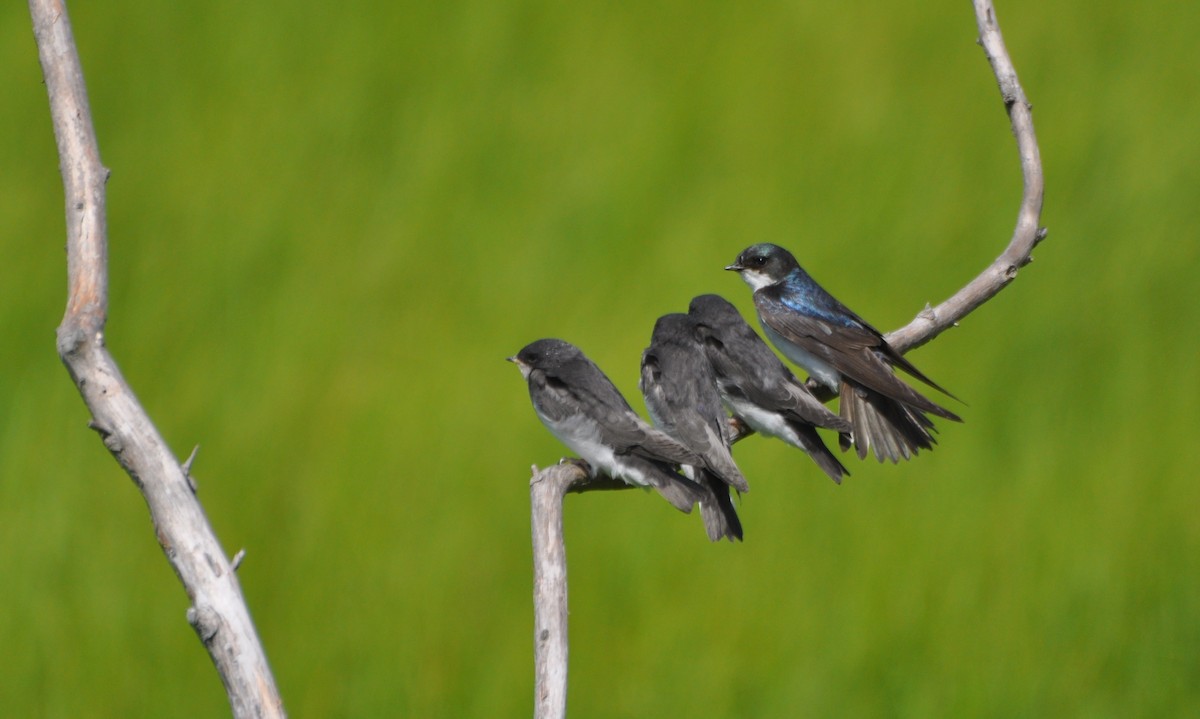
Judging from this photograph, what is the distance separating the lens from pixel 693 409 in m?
3.66

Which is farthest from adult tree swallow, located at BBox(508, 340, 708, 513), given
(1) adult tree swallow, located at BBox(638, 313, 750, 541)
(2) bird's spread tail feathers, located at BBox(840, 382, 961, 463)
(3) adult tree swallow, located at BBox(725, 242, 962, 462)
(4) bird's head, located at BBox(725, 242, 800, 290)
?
(4) bird's head, located at BBox(725, 242, 800, 290)

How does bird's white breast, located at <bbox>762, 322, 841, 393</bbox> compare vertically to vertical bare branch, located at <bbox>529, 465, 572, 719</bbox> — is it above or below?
above

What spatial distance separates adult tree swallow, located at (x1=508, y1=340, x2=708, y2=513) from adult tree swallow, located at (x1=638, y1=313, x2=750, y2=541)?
85mm

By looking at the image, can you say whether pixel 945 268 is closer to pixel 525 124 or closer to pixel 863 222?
pixel 863 222

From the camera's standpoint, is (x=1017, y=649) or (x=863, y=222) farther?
(x=863, y=222)

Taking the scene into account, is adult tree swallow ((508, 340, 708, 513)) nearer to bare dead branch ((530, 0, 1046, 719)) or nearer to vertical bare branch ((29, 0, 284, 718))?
bare dead branch ((530, 0, 1046, 719))

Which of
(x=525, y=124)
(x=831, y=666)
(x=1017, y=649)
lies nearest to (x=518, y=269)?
(x=525, y=124)

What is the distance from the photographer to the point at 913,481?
6516 mm

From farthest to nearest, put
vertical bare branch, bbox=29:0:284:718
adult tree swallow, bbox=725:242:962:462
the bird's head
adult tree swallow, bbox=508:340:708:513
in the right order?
the bird's head < adult tree swallow, bbox=725:242:962:462 < adult tree swallow, bbox=508:340:708:513 < vertical bare branch, bbox=29:0:284:718

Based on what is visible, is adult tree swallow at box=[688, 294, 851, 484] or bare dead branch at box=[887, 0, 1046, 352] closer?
adult tree swallow at box=[688, 294, 851, 484]

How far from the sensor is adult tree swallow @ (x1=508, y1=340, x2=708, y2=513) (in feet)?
10.8

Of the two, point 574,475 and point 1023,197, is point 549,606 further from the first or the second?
point 1023,197

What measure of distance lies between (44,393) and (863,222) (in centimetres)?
399

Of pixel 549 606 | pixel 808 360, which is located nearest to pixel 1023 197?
pixel 808 360
